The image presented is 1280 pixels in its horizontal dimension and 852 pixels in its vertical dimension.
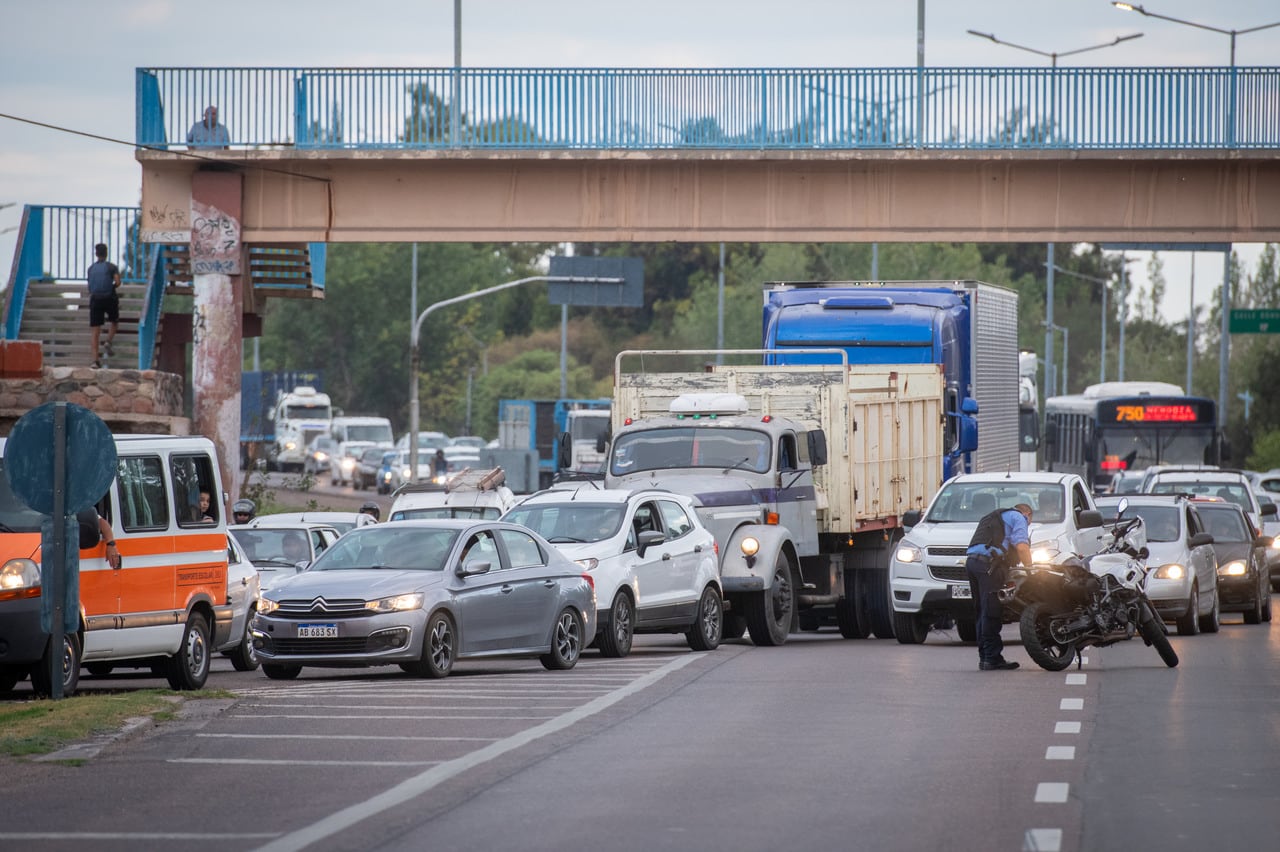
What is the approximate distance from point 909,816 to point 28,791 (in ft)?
15.0

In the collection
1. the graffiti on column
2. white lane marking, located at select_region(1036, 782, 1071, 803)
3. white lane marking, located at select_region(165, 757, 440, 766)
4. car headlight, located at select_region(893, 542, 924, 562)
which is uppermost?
the graffiti on column

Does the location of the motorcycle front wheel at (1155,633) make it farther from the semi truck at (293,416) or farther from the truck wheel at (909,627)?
the semi truck at (293,416)

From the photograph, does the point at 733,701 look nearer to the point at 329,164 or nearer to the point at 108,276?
the point at 329,164

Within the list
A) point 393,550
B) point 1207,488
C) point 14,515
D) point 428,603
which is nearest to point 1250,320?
point 1207,488

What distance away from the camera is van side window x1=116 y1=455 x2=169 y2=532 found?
16.7 metres

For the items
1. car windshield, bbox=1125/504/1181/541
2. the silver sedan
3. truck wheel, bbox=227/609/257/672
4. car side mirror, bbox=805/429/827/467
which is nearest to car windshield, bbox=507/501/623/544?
the silver sedan

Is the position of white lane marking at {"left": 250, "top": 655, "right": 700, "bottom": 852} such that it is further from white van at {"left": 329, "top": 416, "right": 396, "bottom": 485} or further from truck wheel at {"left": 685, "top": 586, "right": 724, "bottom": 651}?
white van at {"left": 329, "top": 416, "right": 396, "bottom": 485}

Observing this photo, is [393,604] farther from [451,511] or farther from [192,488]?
[451,511]

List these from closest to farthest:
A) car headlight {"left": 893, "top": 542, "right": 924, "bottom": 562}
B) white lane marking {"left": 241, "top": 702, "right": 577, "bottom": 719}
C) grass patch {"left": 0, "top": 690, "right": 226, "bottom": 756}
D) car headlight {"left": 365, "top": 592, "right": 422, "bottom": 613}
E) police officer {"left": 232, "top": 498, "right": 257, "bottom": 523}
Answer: grass patch {"left": 0, "top": 690, "right": 226, "bottom": 756} < white lane marking {"left": 241, "top": 702, "right": 577, "bottom": 719} < car headlight {"left": 365, "top": 592, "right": 422, "bottom": 613} < car headlight {"left": 893, "top": 542, "right": 924, "bottom": 562} < police officer {"left": 232, "top": 498, "right": 257, "bottom": 523}

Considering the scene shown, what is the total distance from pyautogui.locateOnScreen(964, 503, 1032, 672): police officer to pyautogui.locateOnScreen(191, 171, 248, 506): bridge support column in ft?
49.7

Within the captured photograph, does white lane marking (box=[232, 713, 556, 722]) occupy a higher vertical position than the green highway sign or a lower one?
lower

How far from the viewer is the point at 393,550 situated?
61.6ft

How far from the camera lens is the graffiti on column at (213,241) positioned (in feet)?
105

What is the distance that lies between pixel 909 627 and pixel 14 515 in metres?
11.0
